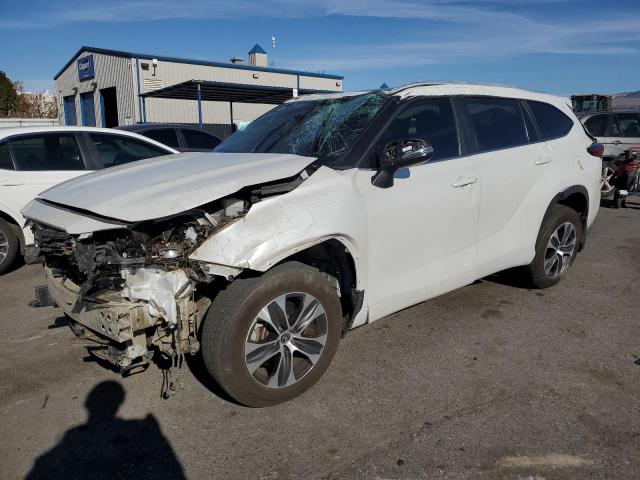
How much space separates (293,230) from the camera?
2.85 meters

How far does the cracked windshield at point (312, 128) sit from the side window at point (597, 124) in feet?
32.8

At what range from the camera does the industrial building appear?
23375mm

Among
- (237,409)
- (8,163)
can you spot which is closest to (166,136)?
(8,163)

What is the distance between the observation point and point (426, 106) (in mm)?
3773

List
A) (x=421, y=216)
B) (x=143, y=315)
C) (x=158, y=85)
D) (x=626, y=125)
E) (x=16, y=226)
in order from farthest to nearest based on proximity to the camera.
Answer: (x=158, y=85), (x=626, y=125), (x=16, y=226), (x=421, y=216), (x=143, y=315)

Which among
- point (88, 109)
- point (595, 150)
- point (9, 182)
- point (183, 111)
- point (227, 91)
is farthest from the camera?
point (88, 109)

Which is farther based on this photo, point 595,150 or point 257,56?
point 257,56

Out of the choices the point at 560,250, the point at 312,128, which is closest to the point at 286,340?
the point at 312,128

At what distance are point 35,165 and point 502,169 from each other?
5.11 m

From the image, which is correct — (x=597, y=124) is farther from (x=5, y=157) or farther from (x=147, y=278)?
(x=147, y=278)

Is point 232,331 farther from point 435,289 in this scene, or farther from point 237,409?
point 435,289

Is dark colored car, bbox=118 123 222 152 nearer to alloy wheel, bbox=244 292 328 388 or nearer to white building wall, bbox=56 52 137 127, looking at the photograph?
alloy wheel, bbox=244 292 328 388

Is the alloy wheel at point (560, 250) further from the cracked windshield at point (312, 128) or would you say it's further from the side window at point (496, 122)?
the cracked windshield at point (312, 128)

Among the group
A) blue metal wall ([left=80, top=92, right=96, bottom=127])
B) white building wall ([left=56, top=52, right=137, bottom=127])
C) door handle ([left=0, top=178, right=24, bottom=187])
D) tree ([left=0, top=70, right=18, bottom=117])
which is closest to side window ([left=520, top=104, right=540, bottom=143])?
door handle ([left=0, top=178, right=24, bottom=187])
